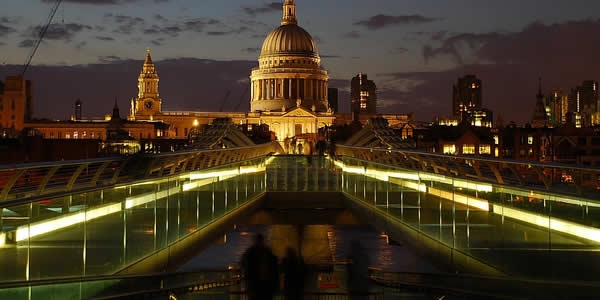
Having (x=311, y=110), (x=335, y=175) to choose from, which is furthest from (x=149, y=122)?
(x=335, y=175)

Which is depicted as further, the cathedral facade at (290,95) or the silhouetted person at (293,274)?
the cathedral facade at (290,95)

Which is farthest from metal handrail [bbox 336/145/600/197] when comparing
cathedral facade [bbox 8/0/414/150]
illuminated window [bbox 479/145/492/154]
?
cathedral facade [bbox 8/0/414/150]

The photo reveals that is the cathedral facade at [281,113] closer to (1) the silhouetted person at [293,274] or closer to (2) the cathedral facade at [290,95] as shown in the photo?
(2) the cathedral facade at [290,95]

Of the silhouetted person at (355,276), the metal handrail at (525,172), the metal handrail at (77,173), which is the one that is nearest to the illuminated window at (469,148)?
the metal handrail at (525,172)

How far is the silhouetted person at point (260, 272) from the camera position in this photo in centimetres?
924

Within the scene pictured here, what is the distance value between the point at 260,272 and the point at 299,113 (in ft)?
583

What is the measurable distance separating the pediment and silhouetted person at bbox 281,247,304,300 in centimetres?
17600

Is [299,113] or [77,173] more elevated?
[299,113]

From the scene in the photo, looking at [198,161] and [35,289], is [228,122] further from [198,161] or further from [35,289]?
[35,289]

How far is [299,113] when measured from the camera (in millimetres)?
186750

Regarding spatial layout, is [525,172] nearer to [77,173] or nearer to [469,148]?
[77,173]

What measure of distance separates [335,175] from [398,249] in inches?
886

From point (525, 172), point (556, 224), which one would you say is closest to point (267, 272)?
point (556, 224)

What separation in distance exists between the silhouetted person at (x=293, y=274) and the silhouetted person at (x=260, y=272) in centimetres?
18
